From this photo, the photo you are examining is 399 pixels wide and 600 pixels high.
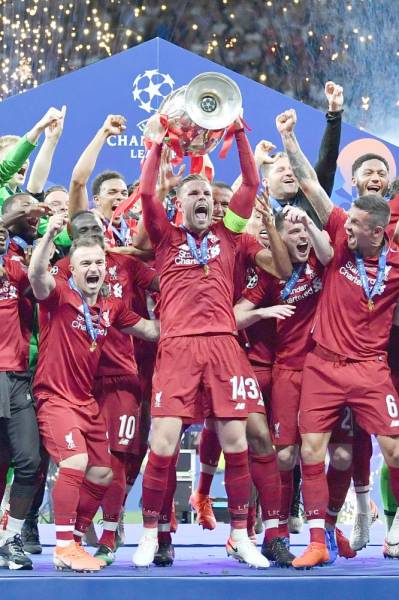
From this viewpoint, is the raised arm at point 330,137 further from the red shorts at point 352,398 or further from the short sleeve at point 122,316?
the short sleeve at point 122,316

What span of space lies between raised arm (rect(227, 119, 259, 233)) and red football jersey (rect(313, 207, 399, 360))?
41 centimetres

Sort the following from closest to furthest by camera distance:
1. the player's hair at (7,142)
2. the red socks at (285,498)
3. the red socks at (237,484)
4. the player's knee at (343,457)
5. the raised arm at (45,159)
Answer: the red socks at (237,484) < the red socks at (285,498) < the player's knee at (343,457) < the raised arm at (45,159) < the player's hair at (7,142)

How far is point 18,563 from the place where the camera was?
4.36 m

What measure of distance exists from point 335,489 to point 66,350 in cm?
153

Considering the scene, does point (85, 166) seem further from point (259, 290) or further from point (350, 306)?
point (350, 306)

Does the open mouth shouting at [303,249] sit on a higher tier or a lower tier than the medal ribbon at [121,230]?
lower

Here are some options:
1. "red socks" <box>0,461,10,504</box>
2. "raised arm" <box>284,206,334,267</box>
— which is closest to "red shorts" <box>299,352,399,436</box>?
"raised arm" <box>284,206,334,267</box>

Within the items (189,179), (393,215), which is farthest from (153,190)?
(393,215)

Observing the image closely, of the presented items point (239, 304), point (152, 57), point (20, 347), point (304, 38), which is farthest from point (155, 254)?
point (304, 38)

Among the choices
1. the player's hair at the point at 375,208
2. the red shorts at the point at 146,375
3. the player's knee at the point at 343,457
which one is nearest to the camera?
the player's hair at the point at 375,208

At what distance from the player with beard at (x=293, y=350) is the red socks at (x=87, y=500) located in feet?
2.93

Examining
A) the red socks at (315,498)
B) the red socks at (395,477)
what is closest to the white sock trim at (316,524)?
the red socks at (315,498)

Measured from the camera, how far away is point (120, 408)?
491cm

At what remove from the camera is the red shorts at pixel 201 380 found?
4.45 metres
